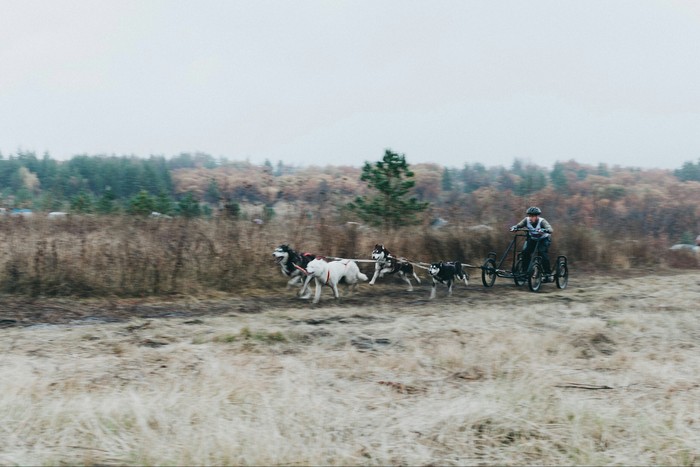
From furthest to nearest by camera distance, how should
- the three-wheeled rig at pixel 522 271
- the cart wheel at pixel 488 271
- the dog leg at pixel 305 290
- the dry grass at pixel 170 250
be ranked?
Result: 1. the three-wheeled rig at pixel 522 271
2. the cart wheel at pixel 488 271
3. the dog leg at pixel 305 290
4. the dry grass at pixel 170 250

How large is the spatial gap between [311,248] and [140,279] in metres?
3.82

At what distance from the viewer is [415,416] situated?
3881 millimetres

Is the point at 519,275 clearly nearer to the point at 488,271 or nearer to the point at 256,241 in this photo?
the point at 488,271

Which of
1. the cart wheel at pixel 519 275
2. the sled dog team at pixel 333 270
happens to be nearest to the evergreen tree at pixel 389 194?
the cart wheel at pixel 519 275

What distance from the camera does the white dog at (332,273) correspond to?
32.1ft

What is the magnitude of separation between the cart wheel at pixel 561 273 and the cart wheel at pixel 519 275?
84 centimetres

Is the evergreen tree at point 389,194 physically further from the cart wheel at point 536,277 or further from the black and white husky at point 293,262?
the black and white husky at point 293,262

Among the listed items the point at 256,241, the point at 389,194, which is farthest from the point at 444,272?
the point at 389,194

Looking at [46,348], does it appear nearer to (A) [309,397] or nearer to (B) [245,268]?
(A) [309,397]

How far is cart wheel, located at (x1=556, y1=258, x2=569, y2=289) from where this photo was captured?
12.5 metres

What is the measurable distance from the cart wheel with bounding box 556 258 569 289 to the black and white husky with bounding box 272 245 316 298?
577 centimetres

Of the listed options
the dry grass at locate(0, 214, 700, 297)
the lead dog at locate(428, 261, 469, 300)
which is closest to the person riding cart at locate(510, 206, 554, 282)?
the lead dog at locate(428, 261, 469, 300)

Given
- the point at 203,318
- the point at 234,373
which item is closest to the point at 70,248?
the point at 203,318

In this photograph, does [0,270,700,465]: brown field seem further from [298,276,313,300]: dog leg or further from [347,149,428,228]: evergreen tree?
[347,149,428,228]: evergreen tree
